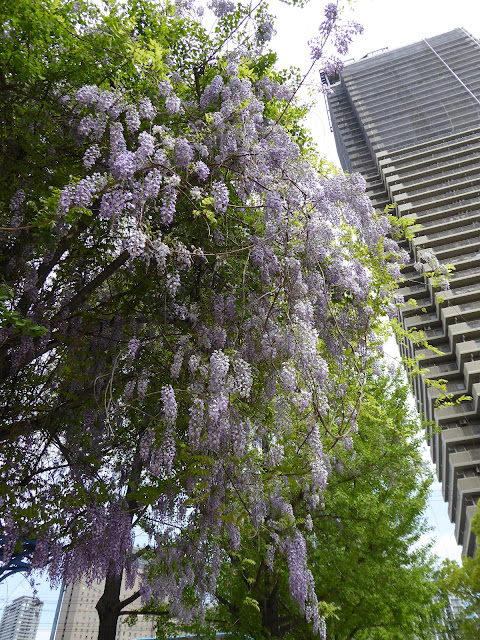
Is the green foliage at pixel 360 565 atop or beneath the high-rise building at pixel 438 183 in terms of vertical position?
beneath

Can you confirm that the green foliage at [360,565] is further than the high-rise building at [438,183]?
No

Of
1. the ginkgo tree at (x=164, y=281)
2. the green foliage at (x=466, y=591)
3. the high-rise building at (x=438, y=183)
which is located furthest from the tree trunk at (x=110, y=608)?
the high-rise building at (x=438, y=183)

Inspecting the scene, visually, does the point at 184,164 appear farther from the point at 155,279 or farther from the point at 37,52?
the point at 37,52

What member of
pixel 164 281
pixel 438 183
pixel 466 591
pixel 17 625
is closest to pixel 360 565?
pixel 164 281

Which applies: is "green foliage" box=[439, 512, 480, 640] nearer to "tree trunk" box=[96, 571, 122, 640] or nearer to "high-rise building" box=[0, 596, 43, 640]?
"tree trunk" box=[96, 571, 122, 640]

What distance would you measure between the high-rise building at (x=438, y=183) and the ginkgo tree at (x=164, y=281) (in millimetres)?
19841

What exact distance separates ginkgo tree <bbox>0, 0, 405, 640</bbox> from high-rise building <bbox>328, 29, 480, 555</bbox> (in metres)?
19.8

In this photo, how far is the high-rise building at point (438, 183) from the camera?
40.8 meters

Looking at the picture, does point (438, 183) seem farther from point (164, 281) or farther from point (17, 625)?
point (17, 625)

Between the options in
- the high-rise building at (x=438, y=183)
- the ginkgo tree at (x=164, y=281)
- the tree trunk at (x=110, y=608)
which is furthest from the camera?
the high-rise building at (x=438, y=183)

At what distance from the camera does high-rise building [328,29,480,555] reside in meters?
40.8

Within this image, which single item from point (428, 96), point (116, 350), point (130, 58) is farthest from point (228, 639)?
point (428, 96)

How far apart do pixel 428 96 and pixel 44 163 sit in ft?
258

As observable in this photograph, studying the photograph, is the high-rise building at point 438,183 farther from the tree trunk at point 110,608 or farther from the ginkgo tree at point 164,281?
the tree trunk at point 110,608
